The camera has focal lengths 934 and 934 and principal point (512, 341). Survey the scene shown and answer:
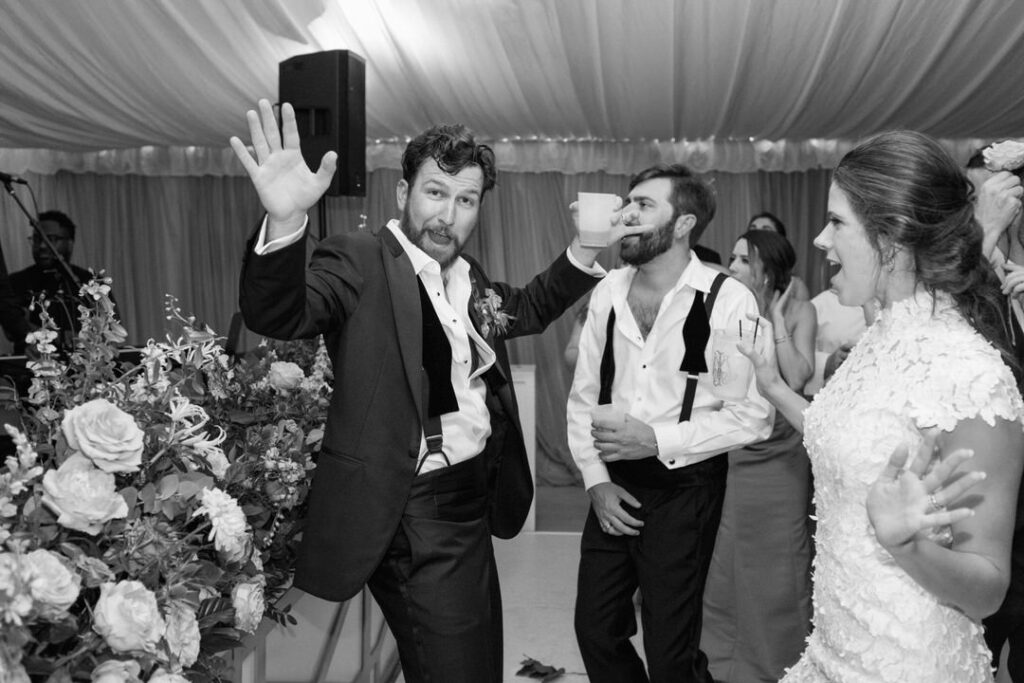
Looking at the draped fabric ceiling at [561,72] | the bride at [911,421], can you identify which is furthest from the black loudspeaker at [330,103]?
the bride at [911,421]

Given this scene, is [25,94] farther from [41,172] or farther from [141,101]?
[41,172]

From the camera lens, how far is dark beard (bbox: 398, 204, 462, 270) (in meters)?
2.36

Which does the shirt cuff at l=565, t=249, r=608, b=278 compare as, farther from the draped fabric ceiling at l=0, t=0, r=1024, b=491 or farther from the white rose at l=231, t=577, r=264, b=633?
the white rose at l=231, t=577, r=264, b=633

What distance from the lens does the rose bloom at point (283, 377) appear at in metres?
2.91

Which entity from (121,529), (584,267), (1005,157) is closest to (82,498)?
(121,529)

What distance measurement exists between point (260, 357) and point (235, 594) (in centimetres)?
187

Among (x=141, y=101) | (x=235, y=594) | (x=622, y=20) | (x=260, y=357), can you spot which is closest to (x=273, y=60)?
(x=141, y=101)

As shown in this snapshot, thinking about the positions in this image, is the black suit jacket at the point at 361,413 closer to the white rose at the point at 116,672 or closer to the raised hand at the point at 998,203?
the white rose at the point at 116,672

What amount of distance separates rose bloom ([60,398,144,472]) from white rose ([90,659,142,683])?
1.04 feet

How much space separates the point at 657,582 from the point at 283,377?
1.30 meters

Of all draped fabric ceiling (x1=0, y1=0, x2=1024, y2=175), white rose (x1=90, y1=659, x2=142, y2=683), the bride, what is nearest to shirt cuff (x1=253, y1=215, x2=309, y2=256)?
white rose (x1=90, y1=659, x2=142, y2=683)

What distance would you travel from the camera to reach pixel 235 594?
5.74ft

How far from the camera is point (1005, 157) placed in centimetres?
234

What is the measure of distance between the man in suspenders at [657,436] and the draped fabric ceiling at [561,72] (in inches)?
95.1
